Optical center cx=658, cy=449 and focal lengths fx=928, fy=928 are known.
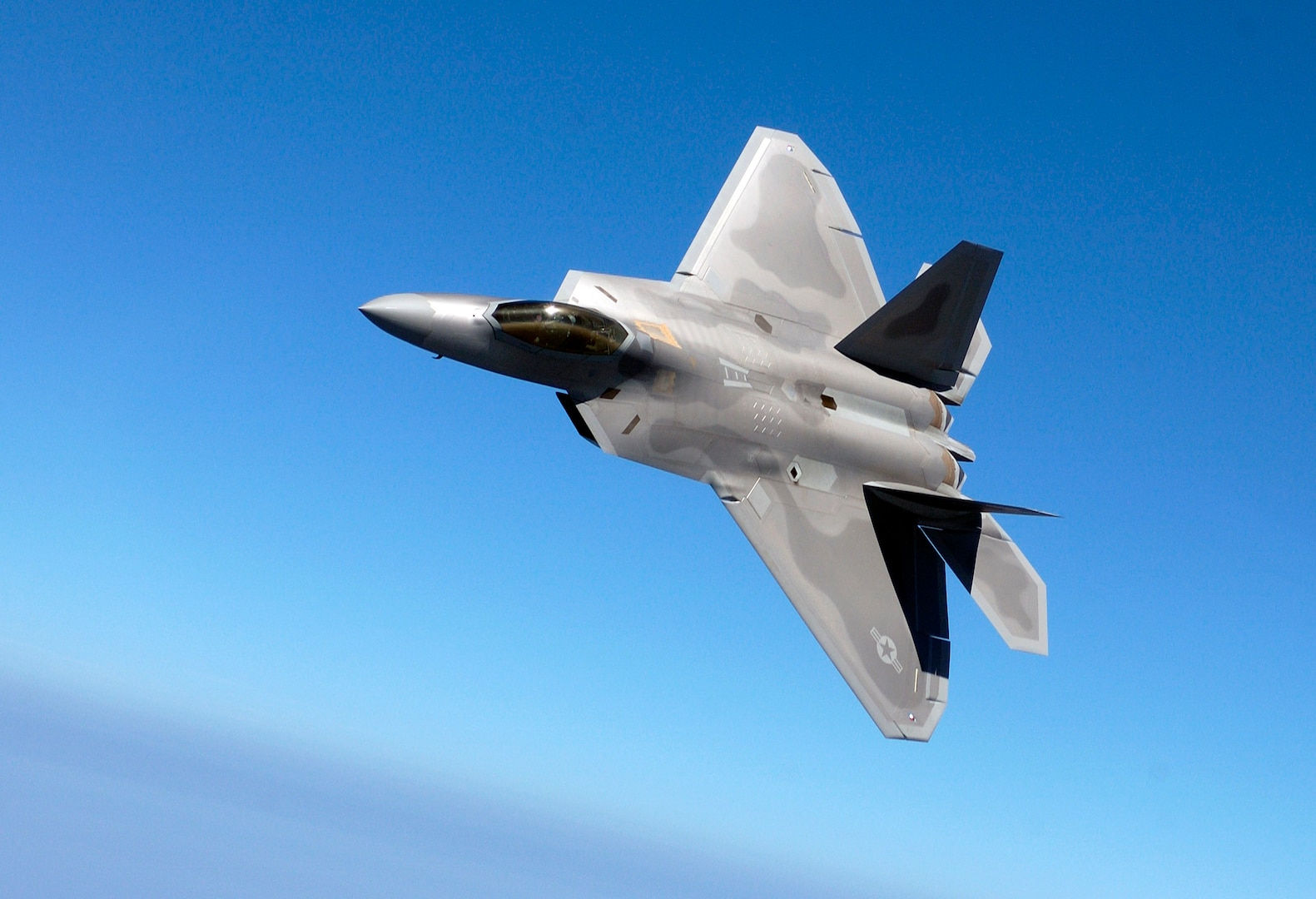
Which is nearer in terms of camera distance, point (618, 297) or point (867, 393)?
point (618, 297)

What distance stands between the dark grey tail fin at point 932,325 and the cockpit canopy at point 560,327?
16.0 ft

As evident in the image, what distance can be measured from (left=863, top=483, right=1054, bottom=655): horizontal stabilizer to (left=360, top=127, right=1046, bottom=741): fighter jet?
0.03 metres

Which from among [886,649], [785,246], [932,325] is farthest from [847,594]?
[785,246]

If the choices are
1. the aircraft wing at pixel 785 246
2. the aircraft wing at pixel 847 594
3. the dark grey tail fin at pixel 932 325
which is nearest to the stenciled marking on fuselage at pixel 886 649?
the aircraft wing at pixel 847 594

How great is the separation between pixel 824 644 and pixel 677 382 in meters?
4.61

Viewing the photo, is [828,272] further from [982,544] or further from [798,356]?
[982,544]

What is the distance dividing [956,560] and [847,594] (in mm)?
2457

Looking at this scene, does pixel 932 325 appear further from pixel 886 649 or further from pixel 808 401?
pixel 886 649

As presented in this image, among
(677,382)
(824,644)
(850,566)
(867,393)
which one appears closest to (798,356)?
(867,393)

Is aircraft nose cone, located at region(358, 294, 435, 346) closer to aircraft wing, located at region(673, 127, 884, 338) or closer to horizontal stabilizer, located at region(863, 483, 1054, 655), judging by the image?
aircraft wing, located at region(673, 127, 884, 338)

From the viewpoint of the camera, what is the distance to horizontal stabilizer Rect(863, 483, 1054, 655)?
15.6 metres

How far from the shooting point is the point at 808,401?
15.2 meters

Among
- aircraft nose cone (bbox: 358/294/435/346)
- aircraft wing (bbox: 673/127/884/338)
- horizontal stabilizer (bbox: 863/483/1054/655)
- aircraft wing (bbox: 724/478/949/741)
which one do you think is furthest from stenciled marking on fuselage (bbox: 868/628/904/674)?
aircraft nose cone (bbox: 358/294/435/346)

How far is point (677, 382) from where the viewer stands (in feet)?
46.3
